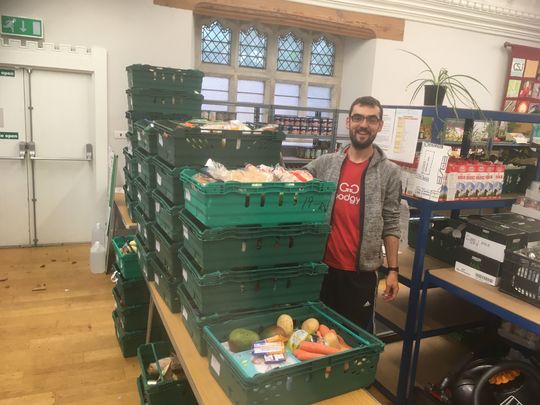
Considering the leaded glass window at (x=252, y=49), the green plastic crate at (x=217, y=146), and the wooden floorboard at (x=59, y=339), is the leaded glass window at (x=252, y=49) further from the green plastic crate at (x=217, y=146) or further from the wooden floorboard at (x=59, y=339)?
the green plastic crate at (x=217, y=146)

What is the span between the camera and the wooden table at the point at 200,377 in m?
1.42

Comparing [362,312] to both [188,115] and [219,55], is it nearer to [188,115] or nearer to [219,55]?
[188,115]

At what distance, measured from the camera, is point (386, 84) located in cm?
575

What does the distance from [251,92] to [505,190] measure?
373 cm

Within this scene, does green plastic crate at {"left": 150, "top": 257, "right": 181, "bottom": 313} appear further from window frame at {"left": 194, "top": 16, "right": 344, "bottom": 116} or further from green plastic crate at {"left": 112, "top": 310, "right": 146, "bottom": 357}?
window frame at {"left": 194, "top": 16, "right": 344, "bottom": 116}

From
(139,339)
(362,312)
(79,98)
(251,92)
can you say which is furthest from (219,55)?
(362,312)

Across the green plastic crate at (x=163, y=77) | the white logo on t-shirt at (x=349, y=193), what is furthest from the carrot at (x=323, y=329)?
the green plastic crate at (x=163, y=77)

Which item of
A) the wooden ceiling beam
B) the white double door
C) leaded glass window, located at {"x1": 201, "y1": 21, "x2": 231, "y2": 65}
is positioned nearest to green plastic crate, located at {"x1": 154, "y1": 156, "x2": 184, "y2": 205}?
the white double door

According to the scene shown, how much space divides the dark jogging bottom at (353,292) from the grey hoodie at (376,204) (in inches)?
3.1

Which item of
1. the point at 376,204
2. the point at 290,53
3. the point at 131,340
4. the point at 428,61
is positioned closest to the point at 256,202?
the point at 376,204

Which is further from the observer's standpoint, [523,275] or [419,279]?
[419,279]

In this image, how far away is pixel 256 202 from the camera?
5.35ft

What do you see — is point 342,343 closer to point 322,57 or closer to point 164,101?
point 164,101

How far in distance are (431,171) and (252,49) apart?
401cm
